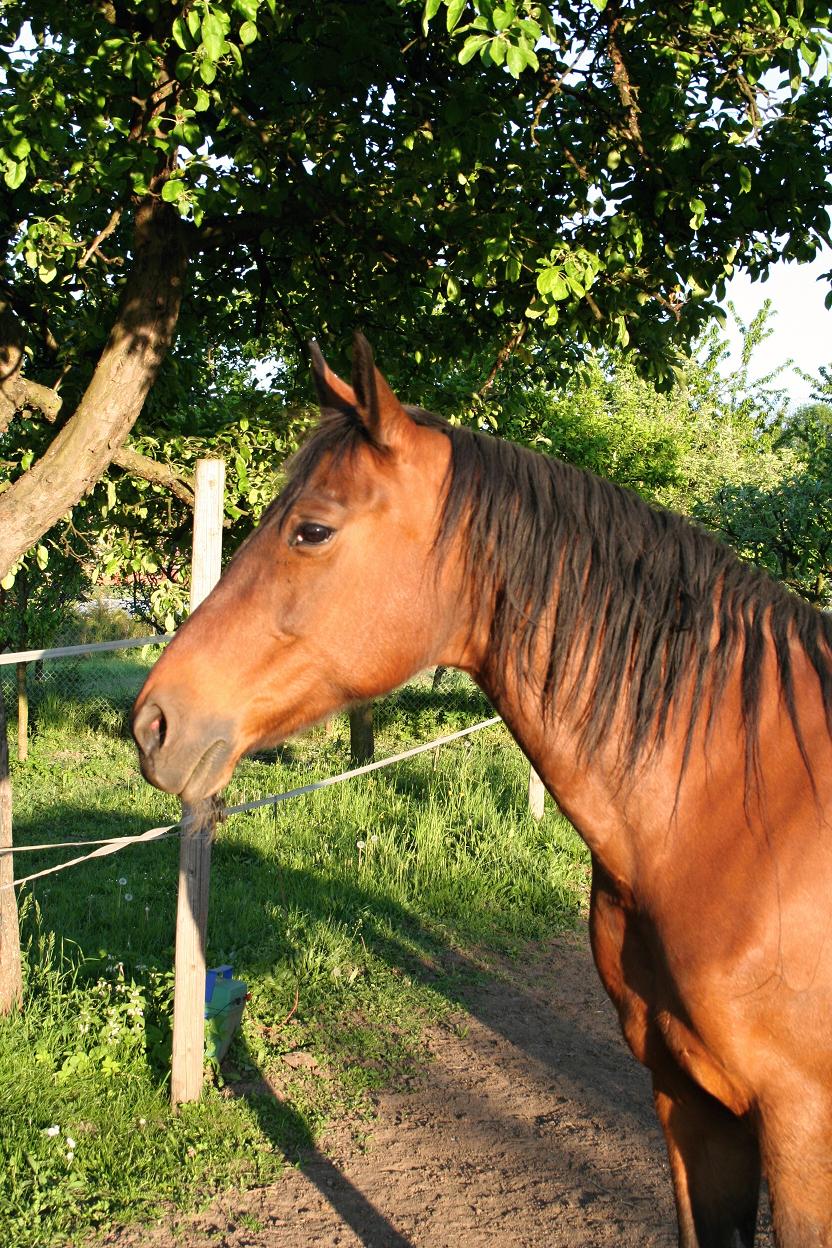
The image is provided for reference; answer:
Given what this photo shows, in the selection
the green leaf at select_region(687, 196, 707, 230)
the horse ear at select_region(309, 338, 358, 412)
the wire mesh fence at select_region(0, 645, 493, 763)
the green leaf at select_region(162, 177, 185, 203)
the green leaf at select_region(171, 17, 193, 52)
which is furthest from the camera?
the wire mesh fence at select_region(0, 645, 493, 763)

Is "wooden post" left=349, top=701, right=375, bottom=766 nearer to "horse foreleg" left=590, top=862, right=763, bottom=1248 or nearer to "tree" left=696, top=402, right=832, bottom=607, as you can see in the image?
"tree" left=696, top=402, right=832, bottom=607

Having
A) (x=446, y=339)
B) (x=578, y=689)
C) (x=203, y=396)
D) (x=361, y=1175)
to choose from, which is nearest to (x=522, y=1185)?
(x=361, y=1175)

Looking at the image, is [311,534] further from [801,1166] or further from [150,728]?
[801,1166]

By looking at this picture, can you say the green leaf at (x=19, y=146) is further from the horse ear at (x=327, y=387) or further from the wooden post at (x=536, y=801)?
the wooden post at (x=536, y=801)

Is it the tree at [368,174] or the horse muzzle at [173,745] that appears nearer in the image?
the horse muzzle at [173,745]

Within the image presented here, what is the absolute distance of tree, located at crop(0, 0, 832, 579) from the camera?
3689 mm

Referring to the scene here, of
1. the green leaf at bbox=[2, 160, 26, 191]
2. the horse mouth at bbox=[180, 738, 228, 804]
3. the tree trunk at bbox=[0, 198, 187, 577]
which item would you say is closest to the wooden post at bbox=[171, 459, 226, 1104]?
the tree trunk at bbox=[0, 198, 187, 577]

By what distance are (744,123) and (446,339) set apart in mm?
1866

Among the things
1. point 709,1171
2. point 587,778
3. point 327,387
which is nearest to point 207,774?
point 587,778

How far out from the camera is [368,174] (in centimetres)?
454

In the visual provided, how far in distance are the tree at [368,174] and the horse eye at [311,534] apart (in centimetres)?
210

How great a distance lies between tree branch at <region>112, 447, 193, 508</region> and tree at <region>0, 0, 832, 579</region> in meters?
0.03

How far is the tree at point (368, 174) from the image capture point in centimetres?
369

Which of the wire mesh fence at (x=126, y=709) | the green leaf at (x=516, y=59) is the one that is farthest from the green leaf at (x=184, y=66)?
the wire mesh fence at (x=126, y=709)
